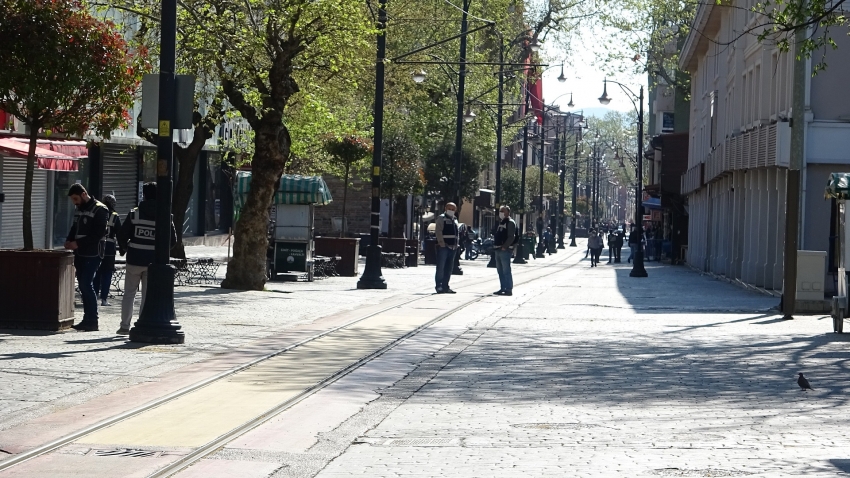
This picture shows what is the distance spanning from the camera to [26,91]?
14867 mm

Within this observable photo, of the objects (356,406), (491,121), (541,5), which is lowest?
(356,406)

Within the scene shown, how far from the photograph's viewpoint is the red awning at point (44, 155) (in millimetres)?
23922

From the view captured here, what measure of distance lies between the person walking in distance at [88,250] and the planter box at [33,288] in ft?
1.42

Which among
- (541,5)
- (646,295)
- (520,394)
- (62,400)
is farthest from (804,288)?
(541,5)

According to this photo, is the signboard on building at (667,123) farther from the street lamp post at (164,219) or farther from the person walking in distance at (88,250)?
the street lamp post at (164,219)

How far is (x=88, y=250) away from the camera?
1522cm

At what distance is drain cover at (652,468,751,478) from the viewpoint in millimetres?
7332

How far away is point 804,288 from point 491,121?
120 ft

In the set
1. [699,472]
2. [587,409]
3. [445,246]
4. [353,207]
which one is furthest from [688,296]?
[353,207]

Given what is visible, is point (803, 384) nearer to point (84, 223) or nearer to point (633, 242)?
point (84, 223)

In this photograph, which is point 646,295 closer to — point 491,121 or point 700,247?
point 700,247

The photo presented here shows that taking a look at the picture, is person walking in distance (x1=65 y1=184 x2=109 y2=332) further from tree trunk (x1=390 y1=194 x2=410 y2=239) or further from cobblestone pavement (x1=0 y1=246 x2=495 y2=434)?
tree trunk (x1=390 y1=194 x2=410 y2=239)

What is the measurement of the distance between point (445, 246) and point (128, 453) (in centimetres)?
1779

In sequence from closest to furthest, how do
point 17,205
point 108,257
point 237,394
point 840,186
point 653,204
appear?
1. point 237,394
2. point 108,257
3. point 840,186
4. point 17,205
5. point 653,204
